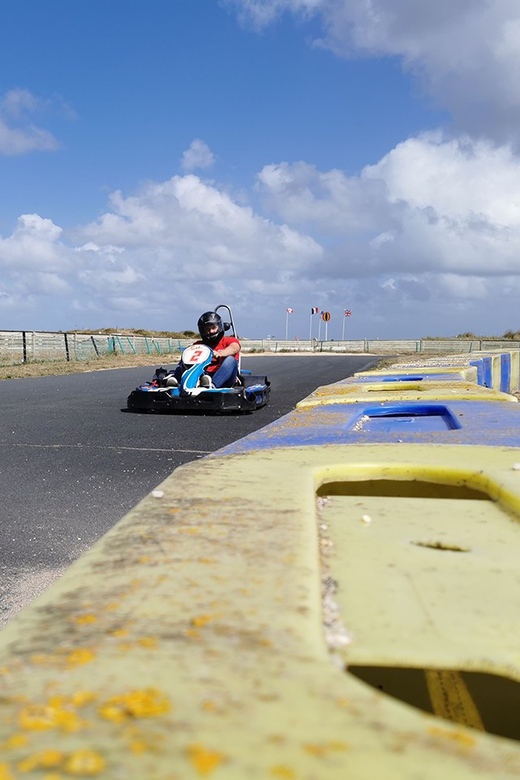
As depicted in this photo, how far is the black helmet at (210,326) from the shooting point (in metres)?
9.26

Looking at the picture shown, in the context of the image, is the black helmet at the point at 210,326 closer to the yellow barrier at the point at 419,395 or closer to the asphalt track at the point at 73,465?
the asphalt track at the point at 73,465

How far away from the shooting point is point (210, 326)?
928cm

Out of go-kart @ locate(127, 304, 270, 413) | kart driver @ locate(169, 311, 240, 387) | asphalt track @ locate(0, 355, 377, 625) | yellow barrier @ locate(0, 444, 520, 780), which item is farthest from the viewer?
kart driver @ locate(169, 311, 240, 387)

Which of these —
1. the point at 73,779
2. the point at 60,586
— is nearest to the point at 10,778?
the point at 73,779

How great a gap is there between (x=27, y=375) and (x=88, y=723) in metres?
18.2

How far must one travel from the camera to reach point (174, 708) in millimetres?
750

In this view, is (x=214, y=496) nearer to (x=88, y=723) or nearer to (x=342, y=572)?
(x=342, y=572)

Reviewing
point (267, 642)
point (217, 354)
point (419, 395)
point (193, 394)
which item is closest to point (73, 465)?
point (419, 395)

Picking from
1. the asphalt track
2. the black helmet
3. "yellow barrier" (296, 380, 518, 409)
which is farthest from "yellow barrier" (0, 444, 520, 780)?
the black helmet

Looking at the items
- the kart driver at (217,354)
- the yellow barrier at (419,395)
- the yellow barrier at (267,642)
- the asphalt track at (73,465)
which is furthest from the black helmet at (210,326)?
the yellow barrier at (267,642)

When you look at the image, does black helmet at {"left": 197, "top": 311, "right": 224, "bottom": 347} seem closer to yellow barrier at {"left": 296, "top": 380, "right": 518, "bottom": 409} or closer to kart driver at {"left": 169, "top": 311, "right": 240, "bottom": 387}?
kart driver at {"left": 169, "top": 311, "right": 240, "bottom": 387}

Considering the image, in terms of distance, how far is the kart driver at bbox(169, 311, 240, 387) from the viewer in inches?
357

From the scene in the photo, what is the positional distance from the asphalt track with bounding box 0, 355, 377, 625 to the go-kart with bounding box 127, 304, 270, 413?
16 centimetres

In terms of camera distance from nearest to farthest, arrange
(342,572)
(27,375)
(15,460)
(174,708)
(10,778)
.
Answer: (10,778) → (174,708) → (342,572) → (15,460) → (27,375)
